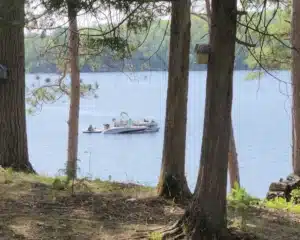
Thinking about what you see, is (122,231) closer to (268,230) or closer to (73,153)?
(268,230)

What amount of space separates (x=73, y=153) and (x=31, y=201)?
7961 mm

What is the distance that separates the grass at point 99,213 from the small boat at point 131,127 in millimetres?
27592

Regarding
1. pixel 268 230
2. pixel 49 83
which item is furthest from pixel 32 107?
pixel 268 230

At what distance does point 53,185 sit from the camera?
5.35 m

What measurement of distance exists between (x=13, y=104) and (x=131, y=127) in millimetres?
27836

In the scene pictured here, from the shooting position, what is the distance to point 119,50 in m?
4.46

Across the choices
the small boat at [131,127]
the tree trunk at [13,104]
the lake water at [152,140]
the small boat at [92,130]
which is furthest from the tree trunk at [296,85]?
the small boat at [92,130]

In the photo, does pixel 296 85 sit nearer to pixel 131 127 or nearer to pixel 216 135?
pixel 216 135

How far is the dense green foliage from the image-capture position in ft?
16.0

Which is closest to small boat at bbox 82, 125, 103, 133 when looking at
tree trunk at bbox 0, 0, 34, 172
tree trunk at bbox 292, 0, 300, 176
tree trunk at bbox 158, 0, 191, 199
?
tree trunk at bbox 292, 0, 300, 176

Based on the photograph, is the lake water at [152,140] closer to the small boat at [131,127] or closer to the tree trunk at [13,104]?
the small boat at [131,127]

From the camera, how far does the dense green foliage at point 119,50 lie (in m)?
4.88

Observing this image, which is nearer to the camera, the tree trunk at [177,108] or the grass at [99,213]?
the grass at [99,213]

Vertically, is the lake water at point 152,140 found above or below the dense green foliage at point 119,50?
below
